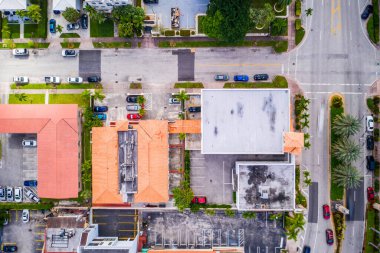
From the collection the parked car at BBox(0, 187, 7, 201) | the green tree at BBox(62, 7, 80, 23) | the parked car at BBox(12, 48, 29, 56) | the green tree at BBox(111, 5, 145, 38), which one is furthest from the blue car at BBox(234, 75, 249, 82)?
the parked car at BBox(0, 187, 7, 201)

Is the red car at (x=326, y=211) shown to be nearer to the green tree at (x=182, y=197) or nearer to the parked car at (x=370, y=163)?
the parked car at (x=370, y=163)

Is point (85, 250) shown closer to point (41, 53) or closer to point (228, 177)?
point (228, 177)

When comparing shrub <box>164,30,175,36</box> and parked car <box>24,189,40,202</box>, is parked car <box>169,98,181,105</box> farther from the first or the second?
parked car <box>24,189,40,202</box>

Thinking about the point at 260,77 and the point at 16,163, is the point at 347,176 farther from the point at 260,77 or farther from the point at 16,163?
the point at 16,163

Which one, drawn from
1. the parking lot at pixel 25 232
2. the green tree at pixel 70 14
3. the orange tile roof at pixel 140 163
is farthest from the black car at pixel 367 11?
the parking lot at pixel 25 232

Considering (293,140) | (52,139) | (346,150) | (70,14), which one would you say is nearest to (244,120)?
(293,140)

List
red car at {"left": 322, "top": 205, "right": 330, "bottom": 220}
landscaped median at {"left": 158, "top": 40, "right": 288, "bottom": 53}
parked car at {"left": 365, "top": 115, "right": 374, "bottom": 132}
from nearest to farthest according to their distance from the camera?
parked car at {"left": 365, "top": 115, "right": 374, "bottom": 132}
red car at {"left": 322, "top": 205, "right": 330, "bottom": 220}
landscaped median at {"left": 158, "top": 40, "right": 288, "bottom": 53}
